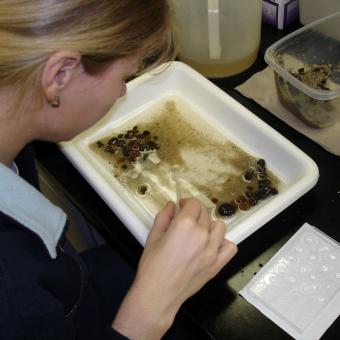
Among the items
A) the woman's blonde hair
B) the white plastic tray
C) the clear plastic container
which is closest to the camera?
the woman's blonde hair

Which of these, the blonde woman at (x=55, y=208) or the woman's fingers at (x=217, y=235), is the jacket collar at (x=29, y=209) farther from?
the woman's fingers at (x=217, y=235)

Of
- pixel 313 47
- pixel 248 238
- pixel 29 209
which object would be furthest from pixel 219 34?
pixel 29 209

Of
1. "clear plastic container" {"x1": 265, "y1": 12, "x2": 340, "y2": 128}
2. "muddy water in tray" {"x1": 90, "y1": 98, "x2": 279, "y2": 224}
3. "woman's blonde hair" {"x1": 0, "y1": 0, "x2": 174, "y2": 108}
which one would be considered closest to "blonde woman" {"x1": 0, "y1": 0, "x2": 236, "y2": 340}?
"woman's blonde hair" {"x1": 0, "y1": 0, "x2": 174, "y2": 108}

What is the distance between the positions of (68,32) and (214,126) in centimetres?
46

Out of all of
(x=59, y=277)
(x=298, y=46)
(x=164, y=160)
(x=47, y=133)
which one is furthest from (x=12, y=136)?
(x=298, y=46)

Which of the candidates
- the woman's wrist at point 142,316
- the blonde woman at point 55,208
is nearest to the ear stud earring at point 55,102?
the blonde woman at point 55,208

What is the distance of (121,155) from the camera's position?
0.85 m

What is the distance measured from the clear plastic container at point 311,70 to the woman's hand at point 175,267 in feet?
1.10

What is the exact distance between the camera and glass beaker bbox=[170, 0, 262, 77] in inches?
35.6

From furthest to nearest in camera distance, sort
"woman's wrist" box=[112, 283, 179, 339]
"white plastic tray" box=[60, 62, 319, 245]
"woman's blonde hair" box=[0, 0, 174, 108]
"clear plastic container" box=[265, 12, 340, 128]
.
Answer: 1. "clear plastic container" box=[265, 12, 340, 128]
2. "white plastic tray" box=[60, 62, 319, 245]
3. "woman's wrist" box=[112, 283, 179, 339]
4. "woman's blonde hair" box=[0, 0, 174, 108]

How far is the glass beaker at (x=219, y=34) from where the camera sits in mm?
904

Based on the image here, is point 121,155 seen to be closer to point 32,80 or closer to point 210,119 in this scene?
point 210,119

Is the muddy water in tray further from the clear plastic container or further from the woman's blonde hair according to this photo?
the woman's blonde hair

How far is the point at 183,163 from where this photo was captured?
0.83 m
